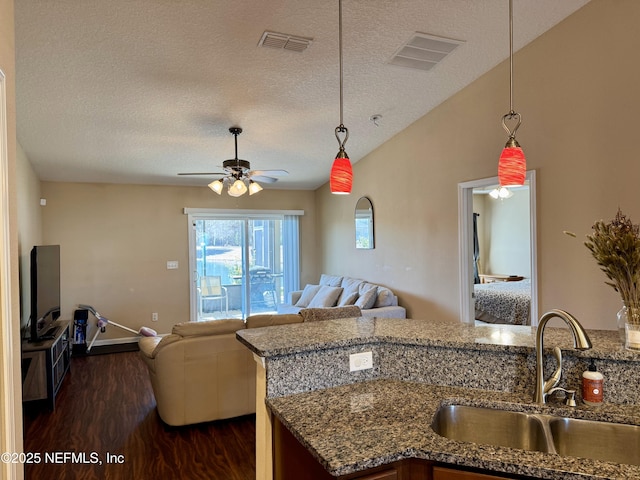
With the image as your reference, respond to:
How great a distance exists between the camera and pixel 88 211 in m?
5.90

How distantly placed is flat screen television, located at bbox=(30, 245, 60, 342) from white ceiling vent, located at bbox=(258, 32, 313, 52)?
2.92m

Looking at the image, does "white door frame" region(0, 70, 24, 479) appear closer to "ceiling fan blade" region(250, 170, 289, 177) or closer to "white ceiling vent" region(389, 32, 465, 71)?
"white ceiling vent" region(389, 32, 465, 71)

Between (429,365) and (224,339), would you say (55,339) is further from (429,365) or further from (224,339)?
(429,365)

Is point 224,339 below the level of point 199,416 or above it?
above

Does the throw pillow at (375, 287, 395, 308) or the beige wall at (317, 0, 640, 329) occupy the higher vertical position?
the beige wall at (317, 0, 640, 329)

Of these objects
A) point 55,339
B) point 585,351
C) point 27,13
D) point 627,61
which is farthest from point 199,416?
point 627,61

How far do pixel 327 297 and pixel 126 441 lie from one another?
10.3 feet

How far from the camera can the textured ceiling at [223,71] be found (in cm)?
261

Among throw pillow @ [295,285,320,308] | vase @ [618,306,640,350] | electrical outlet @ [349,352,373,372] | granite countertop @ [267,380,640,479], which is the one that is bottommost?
throw pillow @ [295,285,320,308]

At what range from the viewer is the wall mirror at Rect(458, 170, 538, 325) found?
4.00m

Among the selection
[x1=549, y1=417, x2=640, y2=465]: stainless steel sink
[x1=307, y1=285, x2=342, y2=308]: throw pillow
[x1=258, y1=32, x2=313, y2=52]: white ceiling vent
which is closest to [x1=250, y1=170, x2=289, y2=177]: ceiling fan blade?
[x1=258, y1=32, x2=313, y2=52]: white ceiling vent

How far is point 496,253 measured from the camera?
803 cm

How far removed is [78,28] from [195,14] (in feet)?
2.58

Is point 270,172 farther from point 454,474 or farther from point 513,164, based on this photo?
point 454,474
